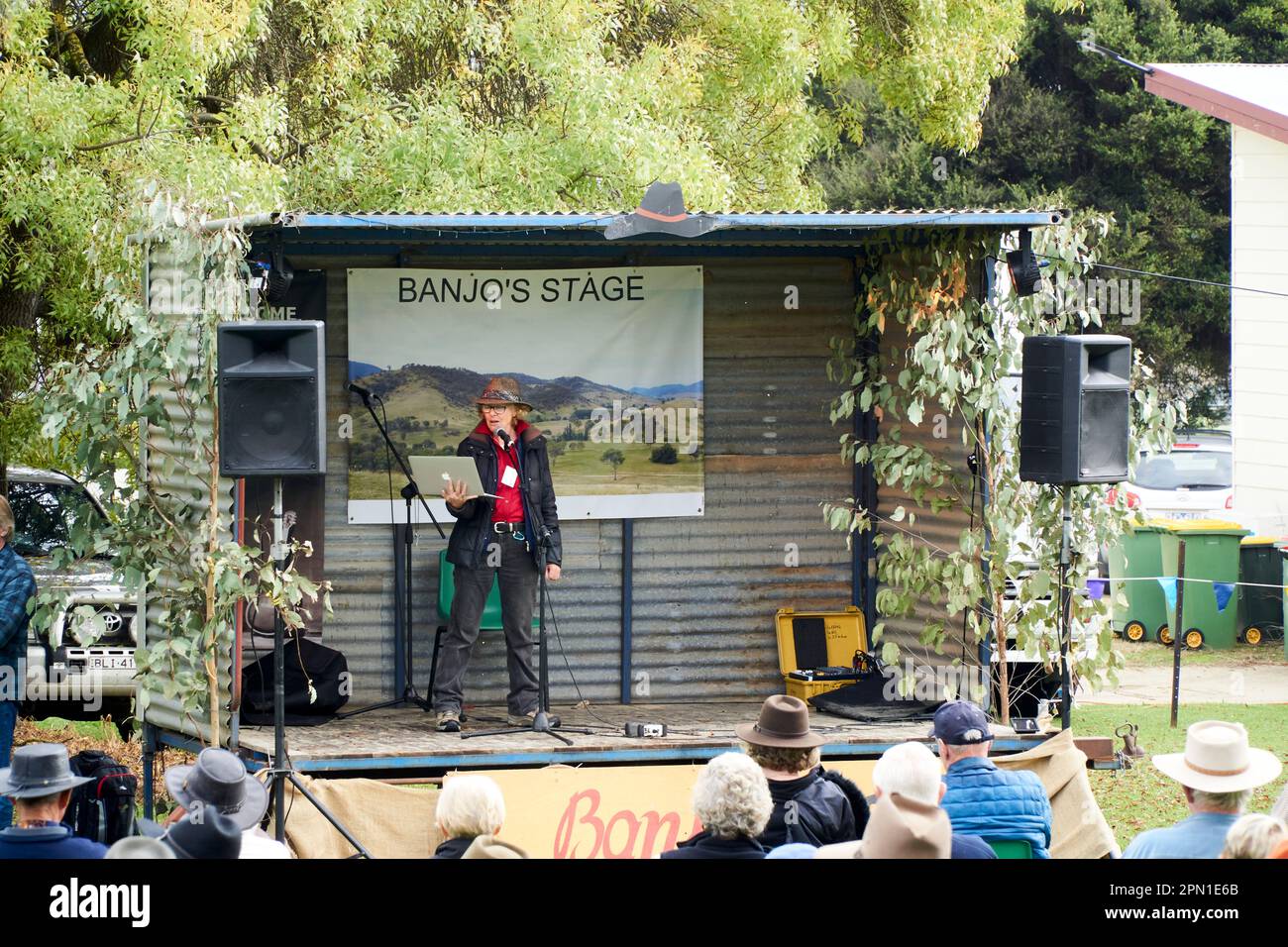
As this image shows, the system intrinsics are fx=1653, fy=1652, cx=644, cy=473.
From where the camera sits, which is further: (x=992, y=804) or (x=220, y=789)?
(x=992, y=804)

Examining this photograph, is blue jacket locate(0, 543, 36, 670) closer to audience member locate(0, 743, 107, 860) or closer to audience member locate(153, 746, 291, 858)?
audience member locate(0, 743, 107, 860)

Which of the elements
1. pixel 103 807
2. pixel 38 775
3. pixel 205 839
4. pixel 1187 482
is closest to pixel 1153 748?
pixel 103 807

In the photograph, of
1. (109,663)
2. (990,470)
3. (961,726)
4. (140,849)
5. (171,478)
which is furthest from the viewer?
(109,663)

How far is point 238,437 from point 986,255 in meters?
4.09

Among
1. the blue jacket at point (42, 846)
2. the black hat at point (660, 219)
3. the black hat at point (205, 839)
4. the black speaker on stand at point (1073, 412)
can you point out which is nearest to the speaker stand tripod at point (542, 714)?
the black hat at point (660, 219)

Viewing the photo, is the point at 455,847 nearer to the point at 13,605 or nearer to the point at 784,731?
the point at 784,731

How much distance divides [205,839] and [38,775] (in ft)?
4.85

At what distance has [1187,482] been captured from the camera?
71.4ft

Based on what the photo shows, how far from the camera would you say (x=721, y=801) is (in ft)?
15.6

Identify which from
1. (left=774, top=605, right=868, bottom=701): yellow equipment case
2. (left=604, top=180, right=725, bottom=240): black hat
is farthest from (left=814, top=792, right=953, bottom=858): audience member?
(left=774, top=605, right=868, bottom=701): yellow equipment case

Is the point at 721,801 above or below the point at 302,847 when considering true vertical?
above

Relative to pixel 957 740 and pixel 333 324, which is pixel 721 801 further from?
pixel 333 324
